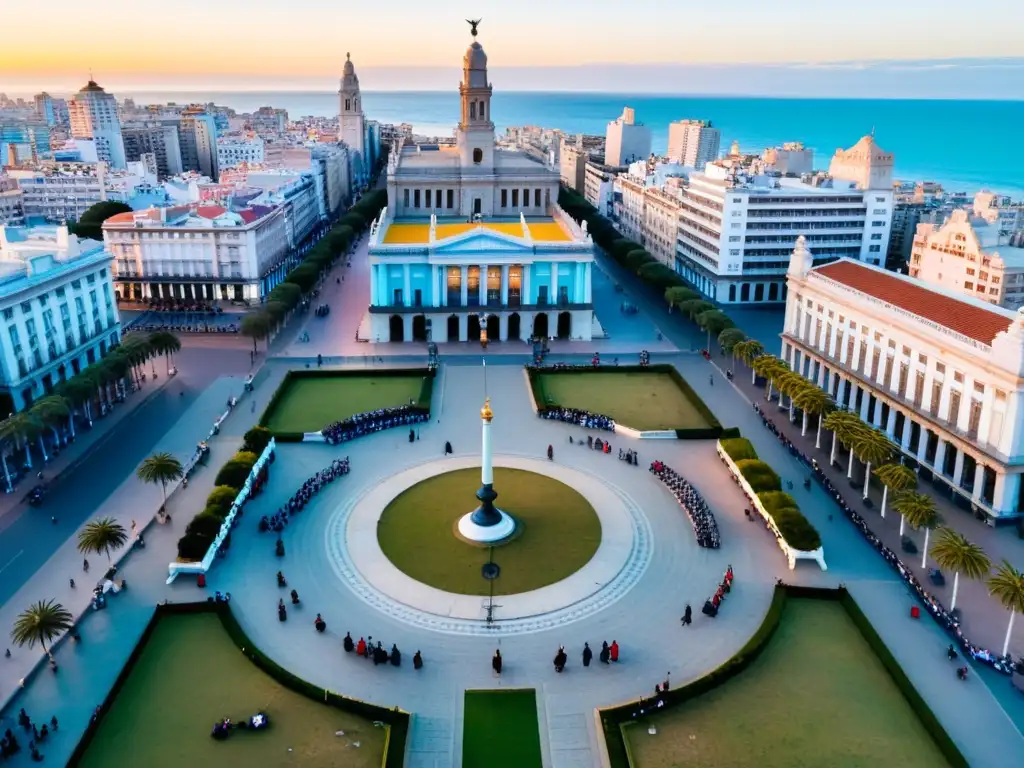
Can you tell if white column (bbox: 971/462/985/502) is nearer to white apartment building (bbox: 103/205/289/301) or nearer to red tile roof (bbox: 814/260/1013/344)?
red tile roof (bbox: 814/260/1013/344)

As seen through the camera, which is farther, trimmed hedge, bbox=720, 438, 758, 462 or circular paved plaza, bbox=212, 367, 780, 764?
trimmed hedge, bbox=720, 438, 758, 462

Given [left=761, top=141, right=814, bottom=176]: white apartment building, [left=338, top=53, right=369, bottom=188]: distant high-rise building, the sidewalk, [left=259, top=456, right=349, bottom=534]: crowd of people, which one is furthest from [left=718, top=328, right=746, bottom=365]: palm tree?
[left=338, top=53, right=369, bottom=188]: distant high-rise building

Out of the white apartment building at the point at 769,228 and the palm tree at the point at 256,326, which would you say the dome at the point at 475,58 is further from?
the palm tree at the point at 256,326

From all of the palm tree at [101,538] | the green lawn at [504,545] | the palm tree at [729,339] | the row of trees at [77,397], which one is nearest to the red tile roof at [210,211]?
the row of trees at [77,397]

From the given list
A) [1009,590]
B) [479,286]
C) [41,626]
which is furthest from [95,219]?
[1009,590]

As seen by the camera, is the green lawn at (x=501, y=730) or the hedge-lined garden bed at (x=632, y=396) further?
the hedge-lined garden bed at (x=632, y=396)

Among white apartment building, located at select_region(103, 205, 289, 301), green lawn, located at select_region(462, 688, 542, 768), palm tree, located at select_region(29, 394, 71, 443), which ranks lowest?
green lawn, located at select_region(462, 688, 542, 768)

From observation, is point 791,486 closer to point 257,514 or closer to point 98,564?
point 257,514
